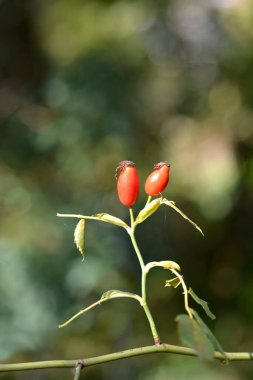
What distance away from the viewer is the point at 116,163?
3.74 metres

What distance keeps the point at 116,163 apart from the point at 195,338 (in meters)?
3.16

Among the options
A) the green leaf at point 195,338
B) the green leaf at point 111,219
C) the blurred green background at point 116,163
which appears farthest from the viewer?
the blurred green background at point 116,163

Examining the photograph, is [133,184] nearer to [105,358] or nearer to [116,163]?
[105,358]

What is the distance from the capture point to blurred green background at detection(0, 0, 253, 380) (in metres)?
3.37

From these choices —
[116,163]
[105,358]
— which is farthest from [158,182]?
[116,163]

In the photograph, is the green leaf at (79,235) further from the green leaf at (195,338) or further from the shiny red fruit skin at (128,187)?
the green leaf at (195,338)

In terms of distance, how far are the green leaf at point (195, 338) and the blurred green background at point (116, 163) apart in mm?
2670

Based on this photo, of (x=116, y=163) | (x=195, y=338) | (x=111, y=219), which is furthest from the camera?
(x=116, y=163)

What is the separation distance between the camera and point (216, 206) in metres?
4.21

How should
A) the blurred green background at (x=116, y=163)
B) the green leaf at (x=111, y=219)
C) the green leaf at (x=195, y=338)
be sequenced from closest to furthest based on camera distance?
the green leaf at (x=195, y=338), the green leaf at (x=111, y=219), the blurred green background at (x=116, y=163)

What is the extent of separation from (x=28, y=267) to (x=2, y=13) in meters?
2.07

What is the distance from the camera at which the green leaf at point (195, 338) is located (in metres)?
0.58

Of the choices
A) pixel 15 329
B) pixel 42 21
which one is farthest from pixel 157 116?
pixel 15 329

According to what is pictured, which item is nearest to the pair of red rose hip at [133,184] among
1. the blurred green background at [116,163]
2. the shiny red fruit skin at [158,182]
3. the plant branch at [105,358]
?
the shiny red fruit skin at [158,182]
